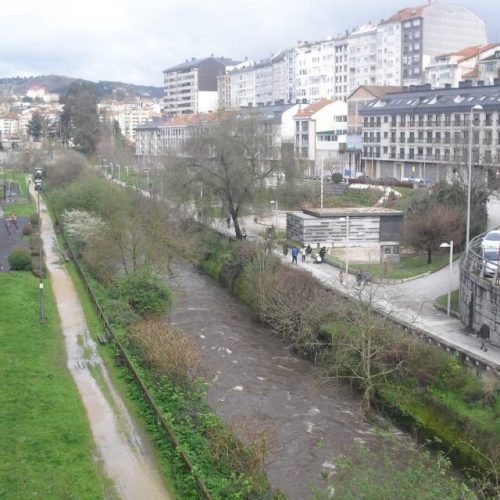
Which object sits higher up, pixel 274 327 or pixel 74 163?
pixel 74 163

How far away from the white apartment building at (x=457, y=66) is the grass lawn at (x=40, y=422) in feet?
265

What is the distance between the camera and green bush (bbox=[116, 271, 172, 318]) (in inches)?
1224

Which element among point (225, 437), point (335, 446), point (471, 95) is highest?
point (471, 95)

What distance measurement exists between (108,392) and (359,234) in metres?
28.2

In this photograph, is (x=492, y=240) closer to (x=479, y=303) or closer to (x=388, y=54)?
(x=479, y=303)

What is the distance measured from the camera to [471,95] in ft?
227

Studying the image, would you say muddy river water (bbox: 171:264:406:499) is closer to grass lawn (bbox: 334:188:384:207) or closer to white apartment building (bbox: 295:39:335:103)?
grass lawn (bbox: 334:188:384:207)

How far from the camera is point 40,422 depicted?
66.7 feet

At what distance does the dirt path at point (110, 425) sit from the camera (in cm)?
1697

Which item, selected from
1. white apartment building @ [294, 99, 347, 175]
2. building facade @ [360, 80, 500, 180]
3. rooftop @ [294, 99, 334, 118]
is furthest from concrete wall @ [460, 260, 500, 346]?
rooftop @ [294, 99, 334, 118]

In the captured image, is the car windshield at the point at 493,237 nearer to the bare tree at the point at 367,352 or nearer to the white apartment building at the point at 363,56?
the bare tree at the point at 367,352

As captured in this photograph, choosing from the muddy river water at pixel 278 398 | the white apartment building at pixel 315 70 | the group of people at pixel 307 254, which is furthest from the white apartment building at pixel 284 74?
the muddy river water at pixel 278 398

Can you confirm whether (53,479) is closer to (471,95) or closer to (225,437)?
(225,437)

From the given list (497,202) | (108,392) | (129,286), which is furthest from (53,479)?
(497,202)
